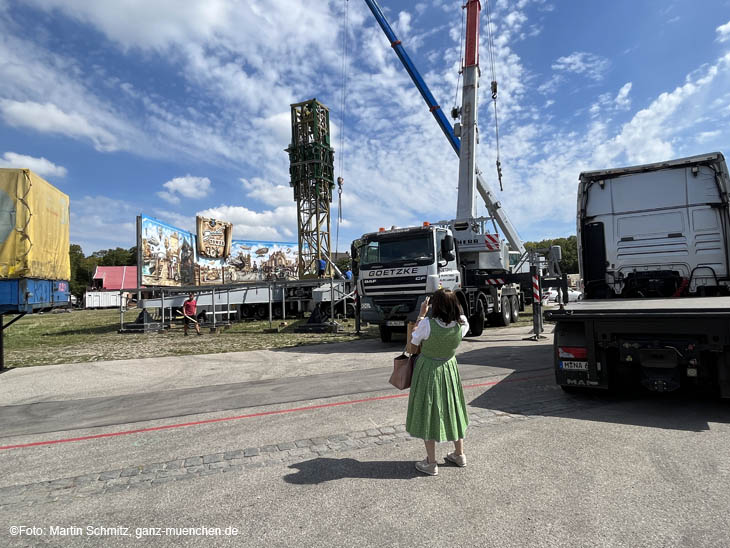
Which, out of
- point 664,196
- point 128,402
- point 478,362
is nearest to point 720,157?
point 664,196

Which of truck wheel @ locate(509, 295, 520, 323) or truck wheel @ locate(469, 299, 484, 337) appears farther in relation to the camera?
truck wheel @ locate(509, 295, 520, 323)

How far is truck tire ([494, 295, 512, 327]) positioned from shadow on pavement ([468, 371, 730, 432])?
31.5 ft

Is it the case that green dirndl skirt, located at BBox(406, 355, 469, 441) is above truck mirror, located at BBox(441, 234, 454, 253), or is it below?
below

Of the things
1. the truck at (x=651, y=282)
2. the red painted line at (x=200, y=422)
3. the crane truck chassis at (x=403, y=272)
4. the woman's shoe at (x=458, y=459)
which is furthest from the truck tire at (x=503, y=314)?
the woman's shoe at (x=458, y=459)

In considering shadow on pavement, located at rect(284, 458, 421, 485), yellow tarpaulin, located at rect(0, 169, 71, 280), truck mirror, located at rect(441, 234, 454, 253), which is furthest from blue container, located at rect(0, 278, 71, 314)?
truck mirror, located at rect(441, 234, 454, 253)

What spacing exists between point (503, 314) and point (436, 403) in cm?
1327

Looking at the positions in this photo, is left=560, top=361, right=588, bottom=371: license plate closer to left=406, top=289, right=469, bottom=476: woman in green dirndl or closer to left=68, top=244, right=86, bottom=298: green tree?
left=406, top=289, right=469, bottom=476: woman in green dirndl

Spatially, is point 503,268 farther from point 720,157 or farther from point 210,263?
point 210,263

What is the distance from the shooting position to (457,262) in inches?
468

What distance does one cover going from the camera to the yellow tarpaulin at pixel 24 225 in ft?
25.4

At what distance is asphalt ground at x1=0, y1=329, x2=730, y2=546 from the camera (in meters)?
2.71

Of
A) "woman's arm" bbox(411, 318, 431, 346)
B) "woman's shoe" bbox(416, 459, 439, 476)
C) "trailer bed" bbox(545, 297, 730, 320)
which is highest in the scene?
"trailer bed" bbox(545, 297, 730, 320)

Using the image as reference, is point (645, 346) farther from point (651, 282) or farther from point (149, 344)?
point (149, 344)

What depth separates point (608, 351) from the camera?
5355 millimetres
